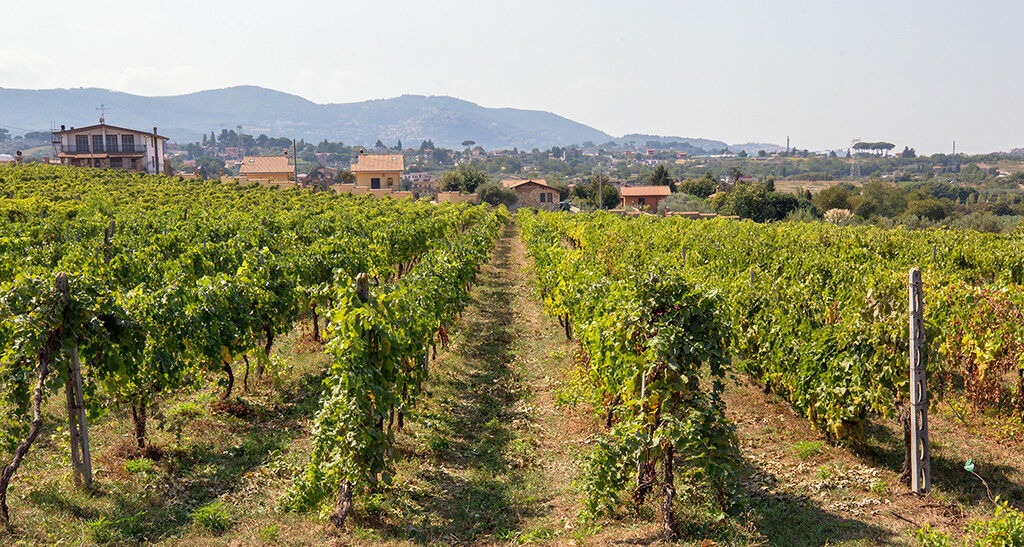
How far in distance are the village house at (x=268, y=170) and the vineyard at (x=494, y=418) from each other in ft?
214

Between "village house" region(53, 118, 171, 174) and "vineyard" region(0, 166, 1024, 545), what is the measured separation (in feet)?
208

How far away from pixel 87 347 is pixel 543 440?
5.15 meters

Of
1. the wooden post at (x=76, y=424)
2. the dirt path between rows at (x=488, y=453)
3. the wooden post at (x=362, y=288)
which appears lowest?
the dirt path between rows at (x=488, y=453)

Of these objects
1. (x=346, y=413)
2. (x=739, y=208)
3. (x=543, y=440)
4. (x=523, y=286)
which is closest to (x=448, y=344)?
(x=543, y=440)

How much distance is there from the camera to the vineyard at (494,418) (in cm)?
670

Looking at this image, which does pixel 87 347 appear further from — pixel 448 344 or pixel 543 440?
pixel 448 344

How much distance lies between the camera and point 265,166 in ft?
257

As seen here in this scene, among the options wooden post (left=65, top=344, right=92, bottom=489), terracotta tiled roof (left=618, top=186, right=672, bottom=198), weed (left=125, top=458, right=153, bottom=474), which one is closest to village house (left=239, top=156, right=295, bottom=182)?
terracotta tiled roof (left=618, top=186, right=672, bottom=198)

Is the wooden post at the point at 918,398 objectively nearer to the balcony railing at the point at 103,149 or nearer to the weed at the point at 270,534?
Answer: the weed at the point at 270,534

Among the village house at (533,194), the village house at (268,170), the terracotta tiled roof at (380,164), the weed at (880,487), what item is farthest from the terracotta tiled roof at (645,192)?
the weed at (880,487)

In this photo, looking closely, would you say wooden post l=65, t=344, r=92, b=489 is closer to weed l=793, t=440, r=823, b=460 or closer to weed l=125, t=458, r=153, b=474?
weed l=125, t=458, r=153, b=474

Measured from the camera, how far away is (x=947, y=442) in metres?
9.07

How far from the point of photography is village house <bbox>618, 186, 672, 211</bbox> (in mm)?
80213

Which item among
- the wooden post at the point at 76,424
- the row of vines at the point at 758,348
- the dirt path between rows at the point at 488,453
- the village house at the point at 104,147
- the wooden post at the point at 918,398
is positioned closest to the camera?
the row of vines at the point at 758,348
